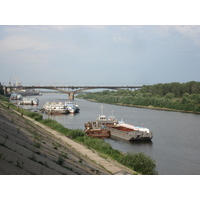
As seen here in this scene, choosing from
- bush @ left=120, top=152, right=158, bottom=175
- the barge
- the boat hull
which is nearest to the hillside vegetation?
the barge

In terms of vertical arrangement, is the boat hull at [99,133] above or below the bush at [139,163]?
below

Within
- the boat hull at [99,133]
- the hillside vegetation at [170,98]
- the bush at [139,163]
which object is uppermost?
the hillside vegetation at [170,98]

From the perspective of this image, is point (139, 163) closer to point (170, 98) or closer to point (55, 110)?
point (55, 110)

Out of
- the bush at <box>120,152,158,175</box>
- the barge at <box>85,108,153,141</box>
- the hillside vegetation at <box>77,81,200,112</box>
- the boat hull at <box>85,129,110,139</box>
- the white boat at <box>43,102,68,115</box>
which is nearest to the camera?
the bush at <box>120,152,158,175</box>

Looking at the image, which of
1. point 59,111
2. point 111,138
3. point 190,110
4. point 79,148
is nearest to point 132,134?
point 111,138

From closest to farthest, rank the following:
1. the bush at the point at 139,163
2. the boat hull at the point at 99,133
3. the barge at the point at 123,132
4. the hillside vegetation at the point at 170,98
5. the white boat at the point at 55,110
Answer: the bush at the point at 139,163
the barge at the point at 123,132
the boat hull at the point at 99,133
the white boat at the point at 55,110
the hillside vegetation at the point at 170,98

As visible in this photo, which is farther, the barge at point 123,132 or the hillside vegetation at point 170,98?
the hillside vegetation at point 170,98

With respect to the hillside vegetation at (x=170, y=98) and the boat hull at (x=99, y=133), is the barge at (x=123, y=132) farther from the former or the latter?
the hillside vegetation at (x=170, y=98)

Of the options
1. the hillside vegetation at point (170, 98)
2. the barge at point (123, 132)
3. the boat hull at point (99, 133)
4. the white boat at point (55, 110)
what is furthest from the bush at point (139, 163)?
the hillside vegetation at point (170, 98)

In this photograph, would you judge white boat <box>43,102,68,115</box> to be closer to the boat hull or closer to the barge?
the barge

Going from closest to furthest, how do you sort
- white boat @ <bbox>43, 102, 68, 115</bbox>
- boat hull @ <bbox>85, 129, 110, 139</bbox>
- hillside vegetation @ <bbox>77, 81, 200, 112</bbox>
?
boat hull @ <bbox>85, 129, 110, 139</bbox> → white boat @ <bbox>43, 102, 68, 115</bbox> → hillside vegetation @ <bbox>77, 81, 200, 112</bbox>

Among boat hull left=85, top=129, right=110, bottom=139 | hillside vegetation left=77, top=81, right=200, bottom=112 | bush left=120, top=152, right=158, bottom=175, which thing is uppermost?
hillside vegetation left=77, top=81, right=200, bottom=112

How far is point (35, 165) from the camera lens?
17.2 feet

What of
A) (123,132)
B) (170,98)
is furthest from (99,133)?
(170,98)
